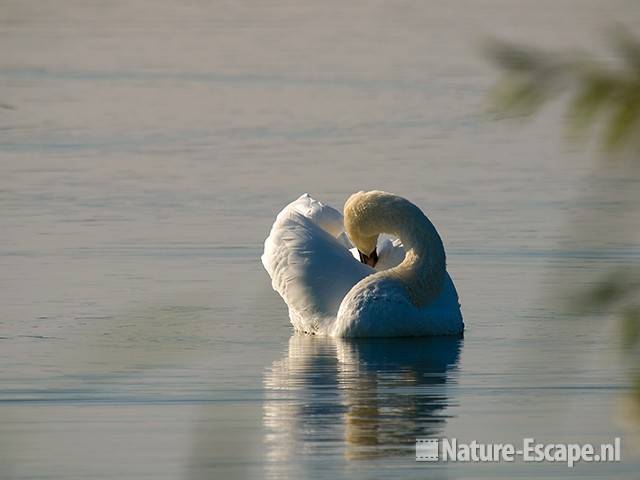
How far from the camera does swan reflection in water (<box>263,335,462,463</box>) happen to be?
6.40 meters

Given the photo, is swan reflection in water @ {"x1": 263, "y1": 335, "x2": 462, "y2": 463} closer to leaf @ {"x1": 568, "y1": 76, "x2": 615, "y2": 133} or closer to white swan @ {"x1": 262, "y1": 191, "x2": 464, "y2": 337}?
white swan @ {"x1": 262, "y1": 191, "x2": 464, "y2": 337}

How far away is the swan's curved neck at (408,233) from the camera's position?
10.2m

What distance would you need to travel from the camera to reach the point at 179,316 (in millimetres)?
10531

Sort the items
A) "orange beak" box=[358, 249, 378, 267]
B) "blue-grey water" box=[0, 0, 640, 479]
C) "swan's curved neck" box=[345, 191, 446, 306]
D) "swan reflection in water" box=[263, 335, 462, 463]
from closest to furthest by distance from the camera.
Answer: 1. "blue-grey water" box=[0, 0, 640, 479]
2. "swan reflection in water" box=[263, 335, 462, 463]
3. "swan's curved neck" box=[345, 191, 446, 306]
4. "orange beak" box=[358, 249, 378, 267]

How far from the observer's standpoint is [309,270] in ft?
34.2

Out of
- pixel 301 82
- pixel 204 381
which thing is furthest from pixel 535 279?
pixel 301 82

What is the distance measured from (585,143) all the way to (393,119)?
18.4 meters

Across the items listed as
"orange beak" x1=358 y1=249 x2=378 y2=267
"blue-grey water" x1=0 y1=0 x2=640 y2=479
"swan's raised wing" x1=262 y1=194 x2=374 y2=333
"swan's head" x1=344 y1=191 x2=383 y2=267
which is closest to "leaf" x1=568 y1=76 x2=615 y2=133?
"blue-grey water" x1=0 y1=0 x2=640 y2=479

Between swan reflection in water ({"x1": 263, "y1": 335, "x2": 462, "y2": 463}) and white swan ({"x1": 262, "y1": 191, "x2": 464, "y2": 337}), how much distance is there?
0.42ft

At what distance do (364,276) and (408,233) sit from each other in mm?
417

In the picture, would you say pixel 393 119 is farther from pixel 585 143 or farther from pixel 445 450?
pixel 585 143

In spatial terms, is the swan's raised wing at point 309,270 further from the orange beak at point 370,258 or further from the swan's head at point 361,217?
the orange beak at point 370,258

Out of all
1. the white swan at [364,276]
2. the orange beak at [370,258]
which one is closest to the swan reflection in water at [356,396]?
the white swan at [364,276]

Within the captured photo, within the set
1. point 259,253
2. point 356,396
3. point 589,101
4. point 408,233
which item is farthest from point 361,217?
point 589,101
